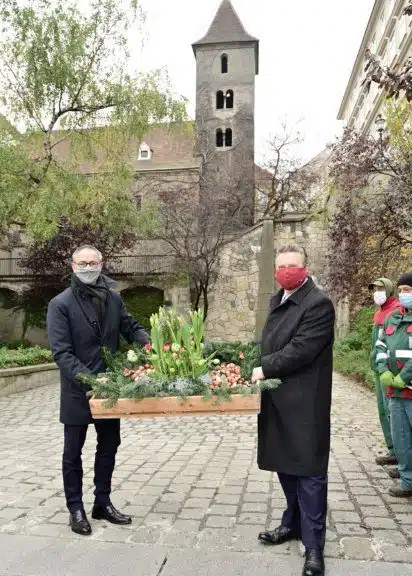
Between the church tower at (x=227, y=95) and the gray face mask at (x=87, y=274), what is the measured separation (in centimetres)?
3217

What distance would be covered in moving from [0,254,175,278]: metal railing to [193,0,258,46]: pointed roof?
20.6 meters

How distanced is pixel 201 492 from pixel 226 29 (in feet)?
135

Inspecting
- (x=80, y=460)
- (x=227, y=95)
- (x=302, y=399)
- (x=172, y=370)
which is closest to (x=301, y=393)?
(x=302, y=399)

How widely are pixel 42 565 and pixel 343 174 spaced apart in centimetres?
1258

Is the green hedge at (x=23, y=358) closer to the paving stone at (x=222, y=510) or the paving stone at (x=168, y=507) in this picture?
the paving stone at (x=168, y=507)

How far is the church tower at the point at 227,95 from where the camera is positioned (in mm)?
36250

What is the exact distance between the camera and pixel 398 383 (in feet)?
14.0

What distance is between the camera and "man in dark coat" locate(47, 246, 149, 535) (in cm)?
363

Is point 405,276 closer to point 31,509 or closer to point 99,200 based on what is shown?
point 31,509

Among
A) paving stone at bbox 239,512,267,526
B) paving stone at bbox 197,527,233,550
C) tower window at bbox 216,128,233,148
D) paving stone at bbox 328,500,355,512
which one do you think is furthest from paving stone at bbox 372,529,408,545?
tower window at bbox 216,128,233,148

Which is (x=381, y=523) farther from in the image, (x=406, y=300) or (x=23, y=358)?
(x=23, y=358)

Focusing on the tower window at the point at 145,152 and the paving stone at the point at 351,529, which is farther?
the tower window at the point at 145,152

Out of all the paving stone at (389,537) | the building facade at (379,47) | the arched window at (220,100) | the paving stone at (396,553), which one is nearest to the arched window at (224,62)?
the arched window at (220,100)

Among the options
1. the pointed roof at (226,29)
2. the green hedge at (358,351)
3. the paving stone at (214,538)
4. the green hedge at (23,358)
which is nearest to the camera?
the paving stone at (214,538)
